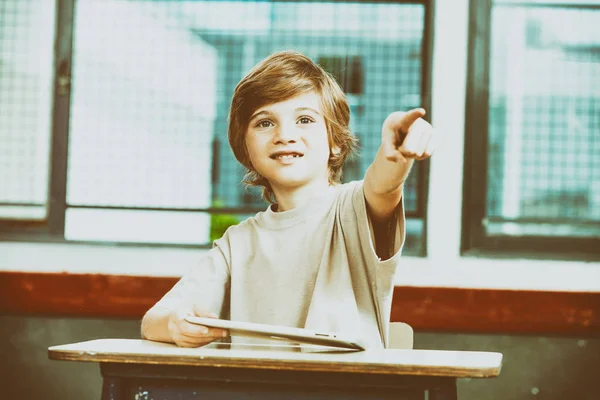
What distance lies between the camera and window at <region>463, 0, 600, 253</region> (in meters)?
2.53

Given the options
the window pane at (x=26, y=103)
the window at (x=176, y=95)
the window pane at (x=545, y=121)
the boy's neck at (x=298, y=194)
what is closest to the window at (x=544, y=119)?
the window pane at (x=545, y=121)

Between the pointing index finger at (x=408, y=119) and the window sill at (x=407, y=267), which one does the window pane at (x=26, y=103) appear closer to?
the window sill at (x=407, y=267)

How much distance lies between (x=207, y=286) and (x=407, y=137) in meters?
0.52

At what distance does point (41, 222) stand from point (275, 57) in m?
1.42

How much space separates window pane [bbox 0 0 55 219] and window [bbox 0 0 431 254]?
0.03 m

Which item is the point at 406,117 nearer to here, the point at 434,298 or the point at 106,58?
the point at 434,298

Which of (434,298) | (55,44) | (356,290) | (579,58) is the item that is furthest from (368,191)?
(55,44)

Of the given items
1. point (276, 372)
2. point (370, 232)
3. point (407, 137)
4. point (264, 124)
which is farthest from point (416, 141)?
point (264, 124)

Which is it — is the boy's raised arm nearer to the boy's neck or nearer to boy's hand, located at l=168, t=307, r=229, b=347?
the boy's neck

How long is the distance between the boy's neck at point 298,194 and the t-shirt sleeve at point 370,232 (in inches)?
3.8

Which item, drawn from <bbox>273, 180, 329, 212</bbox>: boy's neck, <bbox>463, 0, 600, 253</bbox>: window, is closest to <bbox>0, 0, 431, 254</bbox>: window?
<bbox>463, 0, 600, 253</bbox>: window

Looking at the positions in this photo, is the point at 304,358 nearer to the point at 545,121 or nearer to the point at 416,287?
the point at 416,287

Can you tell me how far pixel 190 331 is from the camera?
3.69 feet

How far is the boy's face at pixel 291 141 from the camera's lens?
4.56 feet
